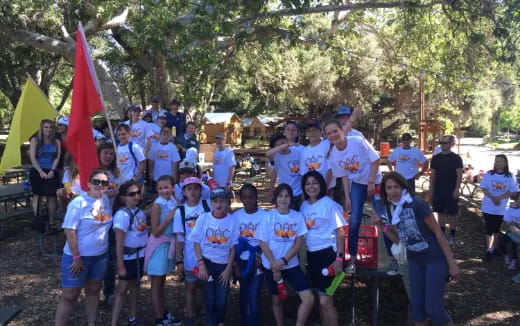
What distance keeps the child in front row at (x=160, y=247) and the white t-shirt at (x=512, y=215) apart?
4834 mm

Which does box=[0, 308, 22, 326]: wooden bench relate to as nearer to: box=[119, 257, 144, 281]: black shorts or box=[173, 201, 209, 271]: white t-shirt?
box=[119, 257, 144, 281]: black shorts

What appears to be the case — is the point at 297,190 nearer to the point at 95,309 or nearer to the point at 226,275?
the point at 226,275

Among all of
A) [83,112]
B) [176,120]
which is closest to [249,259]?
[83,112]

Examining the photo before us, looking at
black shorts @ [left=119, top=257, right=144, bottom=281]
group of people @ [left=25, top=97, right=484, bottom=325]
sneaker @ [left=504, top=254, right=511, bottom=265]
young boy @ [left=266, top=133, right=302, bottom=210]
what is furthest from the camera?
sneaker @ [left=504, top=254, right=511, bottom=265]

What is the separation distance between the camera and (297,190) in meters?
5.27

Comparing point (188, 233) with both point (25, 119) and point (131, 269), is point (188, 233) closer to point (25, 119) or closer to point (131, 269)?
point (131, 269)

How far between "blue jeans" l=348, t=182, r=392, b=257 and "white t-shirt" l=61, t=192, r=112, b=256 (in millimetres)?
2429

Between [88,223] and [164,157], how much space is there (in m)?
3.04

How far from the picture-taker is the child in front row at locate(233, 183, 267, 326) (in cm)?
406

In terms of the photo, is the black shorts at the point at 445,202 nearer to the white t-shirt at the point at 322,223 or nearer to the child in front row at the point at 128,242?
the white t-shirt at the point at 322,223

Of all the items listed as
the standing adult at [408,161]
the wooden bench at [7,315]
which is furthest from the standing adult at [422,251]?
the standing adult at [408,161]

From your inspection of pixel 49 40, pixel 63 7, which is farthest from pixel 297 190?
pixel 63 7

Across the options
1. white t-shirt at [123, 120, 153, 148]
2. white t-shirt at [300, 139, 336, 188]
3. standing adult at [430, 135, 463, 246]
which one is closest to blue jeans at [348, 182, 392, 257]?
white t-shirt at [300, 139, 336, 188]

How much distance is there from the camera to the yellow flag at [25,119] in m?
6.58
